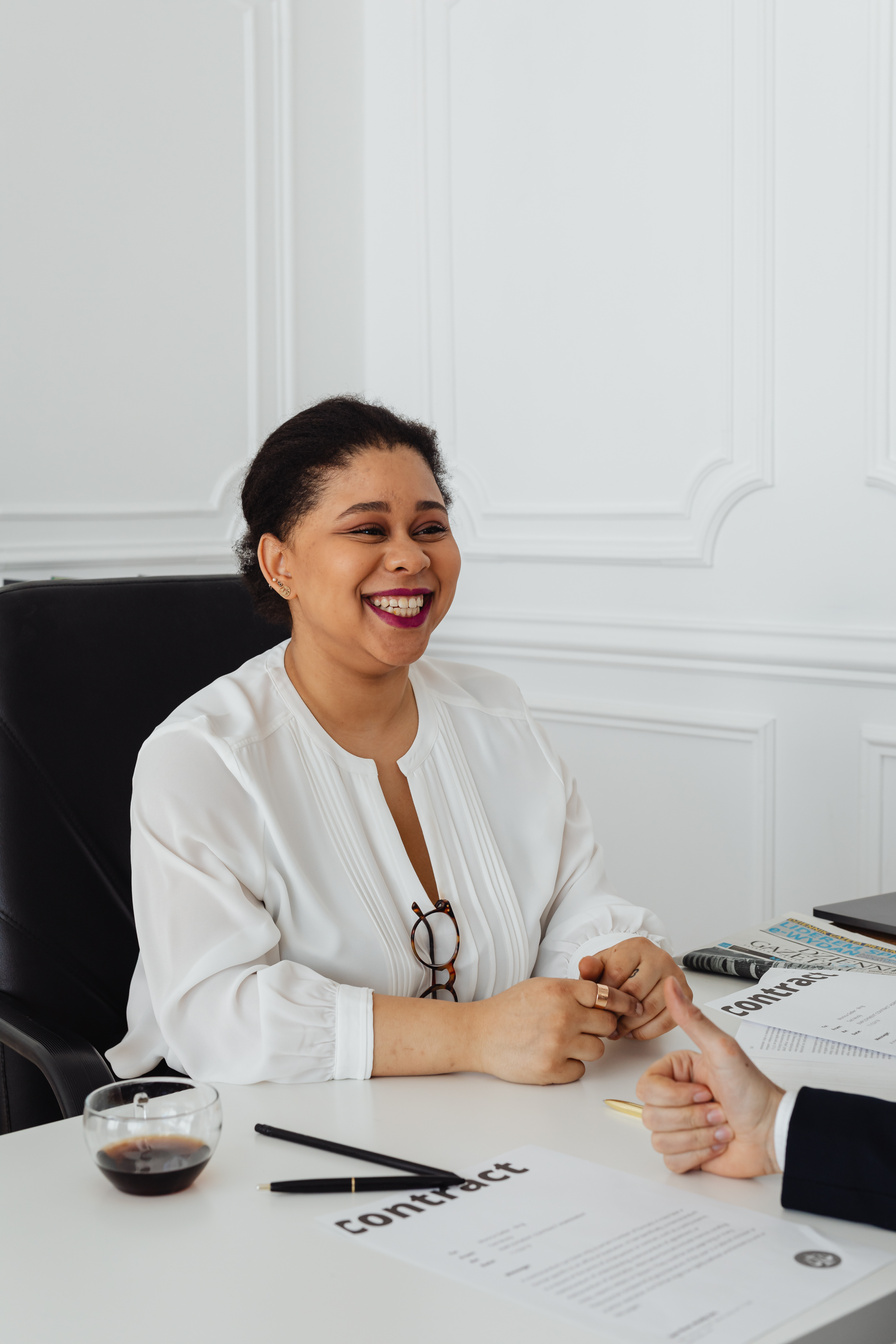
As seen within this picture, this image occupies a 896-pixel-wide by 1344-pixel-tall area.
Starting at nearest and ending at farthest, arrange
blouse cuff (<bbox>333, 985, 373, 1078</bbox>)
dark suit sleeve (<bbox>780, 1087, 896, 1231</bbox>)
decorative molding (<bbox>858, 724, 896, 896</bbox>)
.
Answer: dark suit sleeve (<bbox>780, 1087, 896, 1231</bbox>) < blouse cuff (<bbox>333, 985, 373, 1078</bbox>) < decorative molding (<bbox>858, 724, 896, 896</bbox>)

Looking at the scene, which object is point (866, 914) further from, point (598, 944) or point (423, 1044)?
point (423, 1044)

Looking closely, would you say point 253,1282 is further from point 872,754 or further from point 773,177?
point 773,177

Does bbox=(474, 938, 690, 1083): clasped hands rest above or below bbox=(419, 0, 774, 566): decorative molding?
below

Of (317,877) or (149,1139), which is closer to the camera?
(149,1139)

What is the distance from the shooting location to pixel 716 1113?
106cm

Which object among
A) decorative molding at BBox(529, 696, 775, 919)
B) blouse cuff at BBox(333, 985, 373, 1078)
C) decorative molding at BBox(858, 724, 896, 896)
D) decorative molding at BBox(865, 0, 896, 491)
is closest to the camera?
blouse cuff at BBox(333, 985, 373, 1078)

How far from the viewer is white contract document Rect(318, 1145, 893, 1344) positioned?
85 cm

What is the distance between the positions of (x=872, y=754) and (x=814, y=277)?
3.07ft

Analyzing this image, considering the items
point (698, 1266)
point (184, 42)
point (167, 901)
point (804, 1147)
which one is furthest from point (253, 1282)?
point (184, 42)

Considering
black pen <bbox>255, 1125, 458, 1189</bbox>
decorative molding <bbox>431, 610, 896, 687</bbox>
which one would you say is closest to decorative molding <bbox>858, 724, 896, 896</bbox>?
decorative molding <bbox>431, 610, 896, 687</bbox>

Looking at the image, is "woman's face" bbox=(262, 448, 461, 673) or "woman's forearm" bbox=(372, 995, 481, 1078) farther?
"woman's face" bbox=(262, 448, 461, 673)

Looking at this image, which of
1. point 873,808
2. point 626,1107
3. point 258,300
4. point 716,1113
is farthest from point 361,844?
point 258,300

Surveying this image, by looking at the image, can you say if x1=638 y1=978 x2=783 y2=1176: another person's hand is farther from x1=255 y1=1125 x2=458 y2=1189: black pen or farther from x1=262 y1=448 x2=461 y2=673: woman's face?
x1=262 y1=448 x2=461 y2=673: woman's face

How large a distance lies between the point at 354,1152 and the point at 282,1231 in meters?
0.13
